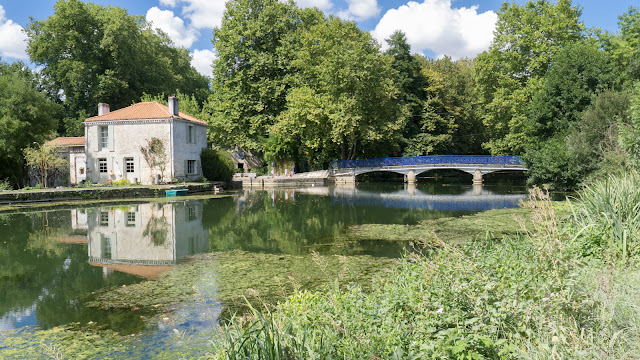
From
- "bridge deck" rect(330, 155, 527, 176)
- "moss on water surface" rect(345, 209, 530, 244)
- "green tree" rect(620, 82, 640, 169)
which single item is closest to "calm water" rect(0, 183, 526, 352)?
"moss on water surface" rect(345, 209, 530, 244)

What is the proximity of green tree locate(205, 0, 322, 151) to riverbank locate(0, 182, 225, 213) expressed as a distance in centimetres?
918

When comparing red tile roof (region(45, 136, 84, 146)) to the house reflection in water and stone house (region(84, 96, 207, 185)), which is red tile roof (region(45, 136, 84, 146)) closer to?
stone house (region(84, 96, 207, 185))

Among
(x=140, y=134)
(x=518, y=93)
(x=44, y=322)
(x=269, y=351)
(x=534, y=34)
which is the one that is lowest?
(x=44, y=322)

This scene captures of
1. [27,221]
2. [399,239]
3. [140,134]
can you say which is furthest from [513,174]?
[27,221]

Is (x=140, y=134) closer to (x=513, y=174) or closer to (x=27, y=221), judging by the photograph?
(x=27, y=221)

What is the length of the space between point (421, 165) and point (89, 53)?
30291 mm

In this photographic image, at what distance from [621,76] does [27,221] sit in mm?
26551

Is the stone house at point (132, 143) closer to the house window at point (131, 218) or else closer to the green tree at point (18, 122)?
the green tree at point (18, 122)

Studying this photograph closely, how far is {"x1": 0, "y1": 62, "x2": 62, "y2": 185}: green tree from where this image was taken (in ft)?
82.2

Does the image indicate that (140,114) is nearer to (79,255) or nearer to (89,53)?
(89,53)

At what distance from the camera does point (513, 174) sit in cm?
4447

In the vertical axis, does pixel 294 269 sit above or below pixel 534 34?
below

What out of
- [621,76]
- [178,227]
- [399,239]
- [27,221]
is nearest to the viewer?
[399,239]

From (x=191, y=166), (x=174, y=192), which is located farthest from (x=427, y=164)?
(x=174, y=192)
